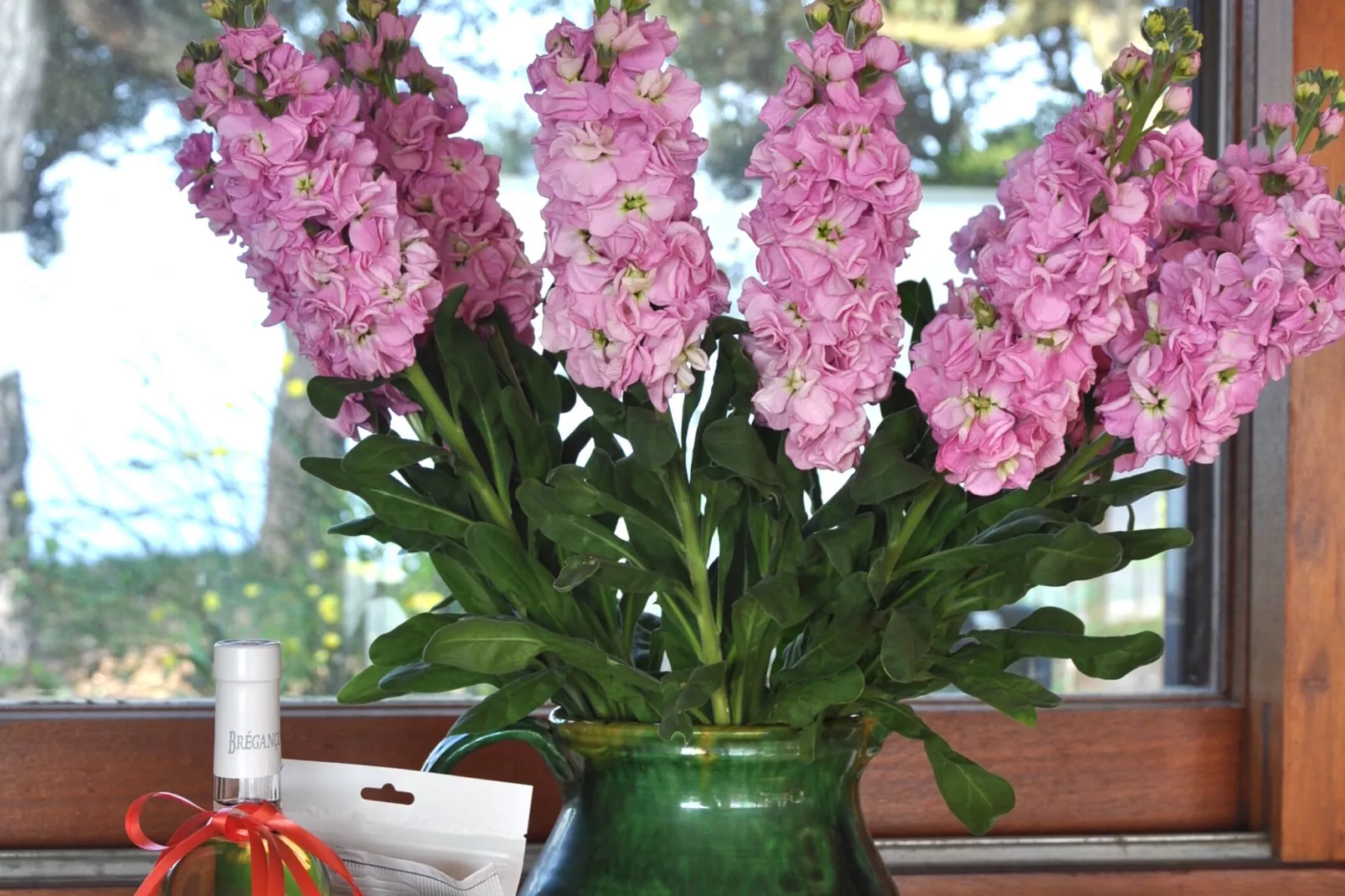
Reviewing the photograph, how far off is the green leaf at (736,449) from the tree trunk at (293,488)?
1.57 ft

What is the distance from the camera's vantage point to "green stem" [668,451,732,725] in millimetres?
606

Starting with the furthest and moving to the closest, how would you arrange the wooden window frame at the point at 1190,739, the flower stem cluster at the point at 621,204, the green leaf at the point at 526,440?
the wooden window frame at the point at 1190,739 < the green leaf at the point at 526,440 < the flower stem cluster at the point at 621,204

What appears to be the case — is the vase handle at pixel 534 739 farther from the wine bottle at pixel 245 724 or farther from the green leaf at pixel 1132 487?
the green leaf at pixel 1132 487

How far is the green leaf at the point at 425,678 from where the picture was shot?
63 cm

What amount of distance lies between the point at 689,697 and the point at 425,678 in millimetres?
145

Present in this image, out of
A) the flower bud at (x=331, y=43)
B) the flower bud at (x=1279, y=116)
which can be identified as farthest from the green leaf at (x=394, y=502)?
the flower bud at (x=1279, y=116)

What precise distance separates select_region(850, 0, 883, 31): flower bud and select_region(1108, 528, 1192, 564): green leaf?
0.26 meters

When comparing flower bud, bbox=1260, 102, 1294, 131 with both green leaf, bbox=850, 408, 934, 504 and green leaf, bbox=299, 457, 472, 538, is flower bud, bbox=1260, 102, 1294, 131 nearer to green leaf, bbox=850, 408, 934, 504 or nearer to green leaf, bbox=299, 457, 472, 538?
green leaf, bbox=850, 408, 934, 504

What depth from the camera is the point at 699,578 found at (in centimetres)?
62

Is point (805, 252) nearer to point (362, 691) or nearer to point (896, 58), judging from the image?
point (896, 58)

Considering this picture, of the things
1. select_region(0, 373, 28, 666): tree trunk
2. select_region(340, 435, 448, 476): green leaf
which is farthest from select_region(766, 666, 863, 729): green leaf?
select_region(0, 373, 28, 666): tree trunk

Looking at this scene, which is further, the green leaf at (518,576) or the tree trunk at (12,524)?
the tree trunk at (12,524)

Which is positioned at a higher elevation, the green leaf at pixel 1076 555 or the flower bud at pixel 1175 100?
the flower bud at pixel 1175 100

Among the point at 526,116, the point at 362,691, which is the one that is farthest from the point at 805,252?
the point at 526,116
